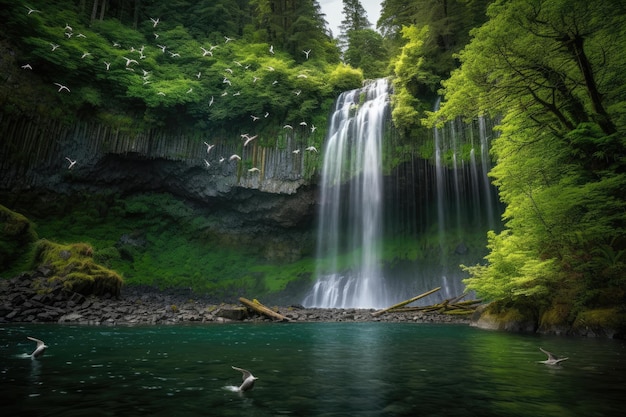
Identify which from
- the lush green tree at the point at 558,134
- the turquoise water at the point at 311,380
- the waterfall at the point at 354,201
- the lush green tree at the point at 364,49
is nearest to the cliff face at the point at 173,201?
the waterfall at the point at 354,201

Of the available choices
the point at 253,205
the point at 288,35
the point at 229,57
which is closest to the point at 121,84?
the point at 229,57

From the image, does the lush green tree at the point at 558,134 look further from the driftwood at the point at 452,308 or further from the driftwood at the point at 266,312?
the driftwood at the point at 266,312

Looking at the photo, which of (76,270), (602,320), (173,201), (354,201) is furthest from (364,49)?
(602,320)

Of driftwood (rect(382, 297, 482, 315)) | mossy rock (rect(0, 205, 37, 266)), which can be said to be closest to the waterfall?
driftwood (rect(382, 297, 482, 315))

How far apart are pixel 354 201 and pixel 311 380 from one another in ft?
84.2

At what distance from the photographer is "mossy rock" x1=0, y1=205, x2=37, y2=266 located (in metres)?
19.7

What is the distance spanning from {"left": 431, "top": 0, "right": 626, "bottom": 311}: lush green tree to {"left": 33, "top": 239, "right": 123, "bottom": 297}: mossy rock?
59.4 ft

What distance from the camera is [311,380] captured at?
16.9 feet

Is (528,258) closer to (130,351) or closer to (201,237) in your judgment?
(130,351)

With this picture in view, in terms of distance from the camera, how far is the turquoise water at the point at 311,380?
3768 millimetres

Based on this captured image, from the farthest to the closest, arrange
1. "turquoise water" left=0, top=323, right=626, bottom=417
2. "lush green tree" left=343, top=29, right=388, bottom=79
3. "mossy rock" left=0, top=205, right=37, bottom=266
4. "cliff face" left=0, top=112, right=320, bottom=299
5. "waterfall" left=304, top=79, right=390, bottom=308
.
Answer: "lush green tree" left=343, top=29, right=388, bottom=79 < "waterfall" left=304, top=79, right=390, bottom=308 < "cliff face" left=0, top=112, right=320, bottom=299 < "mossy rock" left=0, top=205, right=37, bottom=266 < "turquoise water" left=0, top=323, right=626, bottom=417

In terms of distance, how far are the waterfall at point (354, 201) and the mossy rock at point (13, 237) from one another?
64.3ft

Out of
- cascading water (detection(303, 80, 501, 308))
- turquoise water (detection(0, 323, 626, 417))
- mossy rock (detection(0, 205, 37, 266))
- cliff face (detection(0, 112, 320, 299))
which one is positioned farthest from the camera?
cliff face (detection(0, 112, 320, 299))

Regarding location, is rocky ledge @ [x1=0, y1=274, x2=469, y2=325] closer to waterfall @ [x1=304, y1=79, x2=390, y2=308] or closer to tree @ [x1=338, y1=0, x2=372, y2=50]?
waterfall @ [x1=304, y1=79, x2=390, y2=308]
